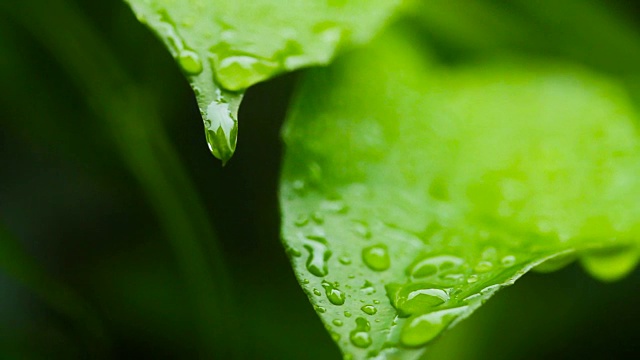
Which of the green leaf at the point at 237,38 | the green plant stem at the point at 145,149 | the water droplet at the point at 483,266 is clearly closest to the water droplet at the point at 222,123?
the green leaf at the point at 237,38

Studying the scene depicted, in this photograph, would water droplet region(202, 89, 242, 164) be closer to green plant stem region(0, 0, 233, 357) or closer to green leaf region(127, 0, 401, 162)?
green leaf region(127, 0, 401, 162)

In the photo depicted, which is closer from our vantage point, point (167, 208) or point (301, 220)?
point (301, 220)

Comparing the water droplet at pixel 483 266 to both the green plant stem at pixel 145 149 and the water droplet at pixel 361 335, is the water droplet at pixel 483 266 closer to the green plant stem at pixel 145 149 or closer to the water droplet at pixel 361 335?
the water droplet at pixel 361 335

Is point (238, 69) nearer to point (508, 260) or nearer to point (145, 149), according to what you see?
point (508, 260)

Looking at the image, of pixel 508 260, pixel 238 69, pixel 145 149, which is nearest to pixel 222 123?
pixel 238 69

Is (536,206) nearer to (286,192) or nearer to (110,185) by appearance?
(286,192)

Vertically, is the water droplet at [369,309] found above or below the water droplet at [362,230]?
below
